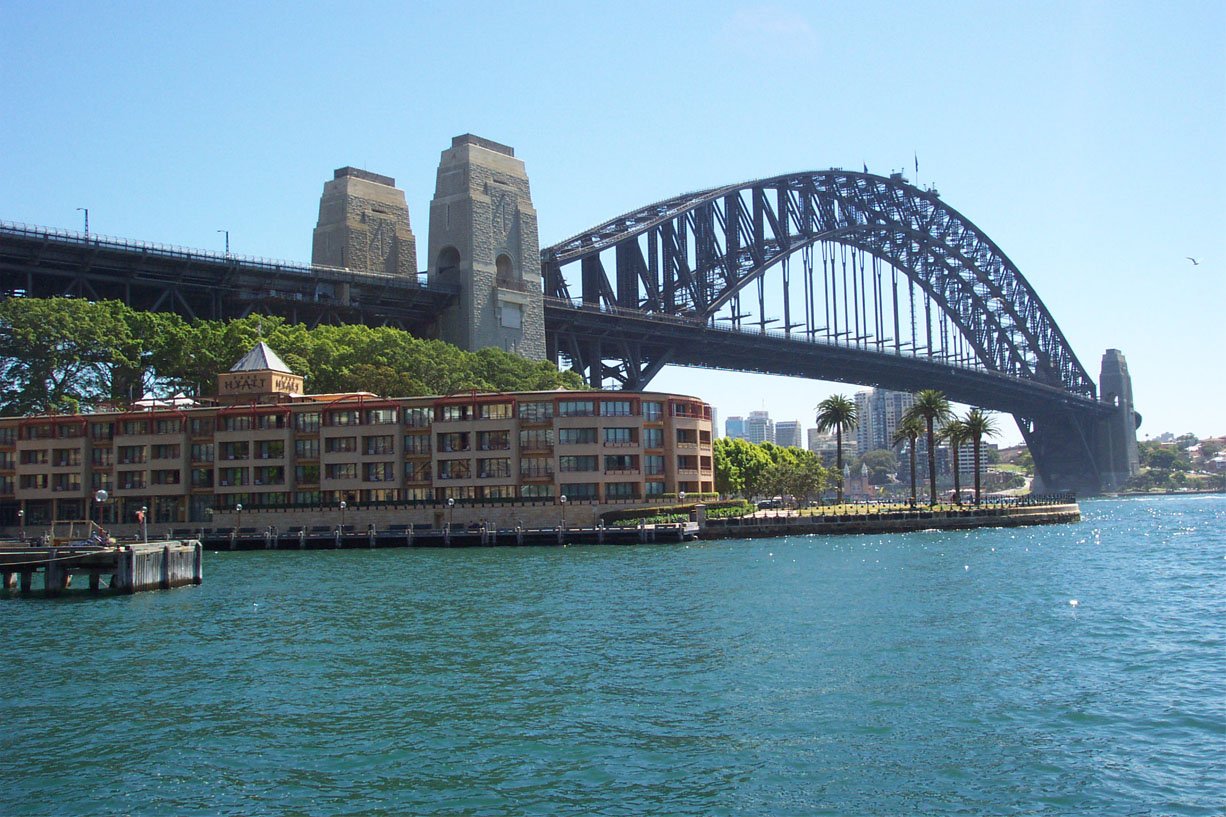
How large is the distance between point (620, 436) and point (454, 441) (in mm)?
14683

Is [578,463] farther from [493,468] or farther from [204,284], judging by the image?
[204,284]

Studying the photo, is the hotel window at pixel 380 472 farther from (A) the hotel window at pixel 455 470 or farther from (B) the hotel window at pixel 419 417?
(A) the hotel window at pixel 455 470

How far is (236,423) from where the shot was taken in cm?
11069

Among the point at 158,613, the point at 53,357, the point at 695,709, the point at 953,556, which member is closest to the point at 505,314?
the point at 53,357

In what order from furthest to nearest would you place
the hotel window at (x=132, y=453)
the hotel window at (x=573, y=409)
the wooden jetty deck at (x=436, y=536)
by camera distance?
1. the hotel window at (x=132, y=453)
2. the hotel window at (x=573, y=409)
3. the wooden jetty deck at (x=436, y=536)

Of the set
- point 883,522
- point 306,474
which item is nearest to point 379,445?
point 306,474

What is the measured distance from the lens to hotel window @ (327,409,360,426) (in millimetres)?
108188

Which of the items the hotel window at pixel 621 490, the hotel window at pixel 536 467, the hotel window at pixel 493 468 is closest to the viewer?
the hotel window at pixel 621 490

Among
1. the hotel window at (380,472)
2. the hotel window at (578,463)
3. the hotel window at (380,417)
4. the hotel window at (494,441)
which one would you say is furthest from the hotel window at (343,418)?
the hotel window at (578,463)

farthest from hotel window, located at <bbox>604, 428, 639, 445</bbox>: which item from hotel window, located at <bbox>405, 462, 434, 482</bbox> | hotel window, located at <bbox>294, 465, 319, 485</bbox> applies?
hotel window, located at <bbox>294, 465, 319, 485</bbox>

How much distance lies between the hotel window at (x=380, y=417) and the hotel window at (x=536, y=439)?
41.2ft

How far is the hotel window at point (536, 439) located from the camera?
10256 cm

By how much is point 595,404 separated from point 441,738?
73257 mm

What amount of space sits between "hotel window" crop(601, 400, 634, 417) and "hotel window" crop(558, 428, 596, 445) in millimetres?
2030
